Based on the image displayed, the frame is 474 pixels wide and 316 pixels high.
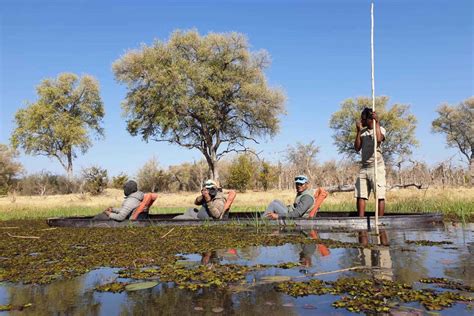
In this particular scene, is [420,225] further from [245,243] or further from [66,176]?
[66,176]

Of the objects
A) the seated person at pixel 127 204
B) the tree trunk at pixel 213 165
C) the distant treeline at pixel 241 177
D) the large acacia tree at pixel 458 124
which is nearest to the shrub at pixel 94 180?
the distant treeline at pixel 241 177

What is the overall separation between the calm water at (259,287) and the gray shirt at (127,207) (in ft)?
13.6

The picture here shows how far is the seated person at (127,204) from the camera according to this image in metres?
9.43

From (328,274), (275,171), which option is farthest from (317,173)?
(328,274)

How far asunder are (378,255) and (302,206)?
3.51m

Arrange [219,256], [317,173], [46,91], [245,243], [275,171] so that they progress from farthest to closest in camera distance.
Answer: [46,91] < [275,171] < [317,173] < [245,243] < [219,256]

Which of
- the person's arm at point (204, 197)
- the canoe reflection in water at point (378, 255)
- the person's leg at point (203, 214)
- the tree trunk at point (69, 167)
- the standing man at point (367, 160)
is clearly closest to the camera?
the canoe reflection in water at point (378, 255)

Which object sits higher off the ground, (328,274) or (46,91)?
(46,91)

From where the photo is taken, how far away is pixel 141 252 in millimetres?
5715

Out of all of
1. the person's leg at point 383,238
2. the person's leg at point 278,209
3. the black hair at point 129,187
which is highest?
the black hair at point 129,187

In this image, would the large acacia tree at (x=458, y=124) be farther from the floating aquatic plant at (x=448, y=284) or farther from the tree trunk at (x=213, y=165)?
the floating aquatic plant at (x=448, y=284)

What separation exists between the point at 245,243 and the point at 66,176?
37.5m

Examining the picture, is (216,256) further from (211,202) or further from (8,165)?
(8,165)

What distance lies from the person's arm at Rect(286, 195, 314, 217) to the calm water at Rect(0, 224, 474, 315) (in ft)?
8.08
